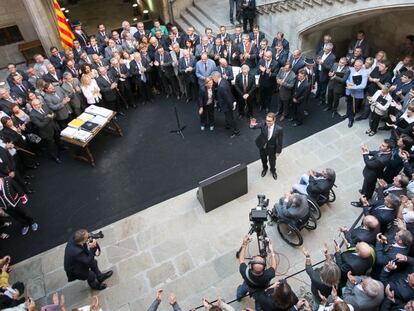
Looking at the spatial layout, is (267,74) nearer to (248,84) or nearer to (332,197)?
(248,84)

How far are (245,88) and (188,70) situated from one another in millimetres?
1714

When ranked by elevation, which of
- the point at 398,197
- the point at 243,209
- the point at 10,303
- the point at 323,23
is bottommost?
the point at 243,209

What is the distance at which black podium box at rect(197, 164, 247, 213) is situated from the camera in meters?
6.72

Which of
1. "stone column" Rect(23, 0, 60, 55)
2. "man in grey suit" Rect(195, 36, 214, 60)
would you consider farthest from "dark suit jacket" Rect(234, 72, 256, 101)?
"stone column" Rect(23, 0, 60, 55)

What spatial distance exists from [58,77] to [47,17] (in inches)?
132

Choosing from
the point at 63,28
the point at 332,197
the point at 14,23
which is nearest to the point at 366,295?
the point at 332,197

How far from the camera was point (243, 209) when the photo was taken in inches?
277

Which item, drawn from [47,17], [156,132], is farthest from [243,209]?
[47,17]

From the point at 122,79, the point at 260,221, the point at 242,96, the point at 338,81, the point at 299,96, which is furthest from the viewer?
the point at 122,79

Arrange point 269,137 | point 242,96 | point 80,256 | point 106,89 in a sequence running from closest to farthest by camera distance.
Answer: point 80,256 → point 269,137 → point 242,96 → point 106,89

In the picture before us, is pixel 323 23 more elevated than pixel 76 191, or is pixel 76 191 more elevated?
pixel 323 23

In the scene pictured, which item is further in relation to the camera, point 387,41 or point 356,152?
point 387,41

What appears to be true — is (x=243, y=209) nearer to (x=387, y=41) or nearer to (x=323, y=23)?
(x=323, y=23)

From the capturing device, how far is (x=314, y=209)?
6.46 meters
